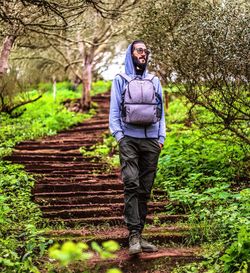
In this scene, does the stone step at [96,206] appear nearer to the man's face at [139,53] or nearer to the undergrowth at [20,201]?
the undergrowth at [20,201]

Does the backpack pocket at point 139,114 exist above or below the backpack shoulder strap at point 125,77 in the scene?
below

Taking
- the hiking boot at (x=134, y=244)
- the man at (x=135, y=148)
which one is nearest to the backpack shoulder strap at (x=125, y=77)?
the man at (x=135, y=148)

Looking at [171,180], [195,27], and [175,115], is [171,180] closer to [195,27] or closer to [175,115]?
[195,27]

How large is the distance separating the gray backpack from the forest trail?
1385 millimetres

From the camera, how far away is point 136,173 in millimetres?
5340

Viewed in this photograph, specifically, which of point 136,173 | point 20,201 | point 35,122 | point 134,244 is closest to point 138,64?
point 136,173

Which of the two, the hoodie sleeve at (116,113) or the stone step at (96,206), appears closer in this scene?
the hoodie sleeve at (116,113)

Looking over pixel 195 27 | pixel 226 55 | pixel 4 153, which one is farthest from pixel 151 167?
pixel 4 153

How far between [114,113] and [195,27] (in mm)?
3536

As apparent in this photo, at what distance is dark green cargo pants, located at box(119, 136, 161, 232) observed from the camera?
5250 millimetres

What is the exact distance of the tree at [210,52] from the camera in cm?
757

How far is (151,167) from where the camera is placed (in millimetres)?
5547

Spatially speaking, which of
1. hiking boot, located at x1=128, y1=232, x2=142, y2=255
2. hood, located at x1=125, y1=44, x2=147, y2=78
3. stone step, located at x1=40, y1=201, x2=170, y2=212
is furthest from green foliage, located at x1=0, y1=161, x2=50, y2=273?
hood, located at x1=125, y1=44, x2=147, y2=78

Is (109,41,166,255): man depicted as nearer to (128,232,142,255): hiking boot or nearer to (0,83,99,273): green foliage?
(128,232,142,255): hiking boot
